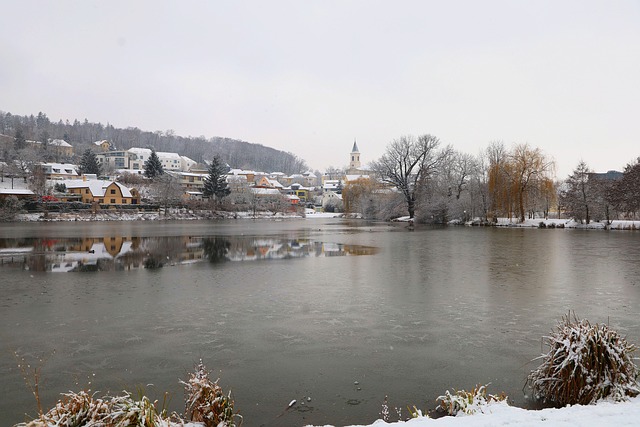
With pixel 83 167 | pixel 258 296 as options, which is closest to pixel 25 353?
pixel 258 296

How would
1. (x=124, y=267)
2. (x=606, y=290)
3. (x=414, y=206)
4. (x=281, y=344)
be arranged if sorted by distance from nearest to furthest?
(x=281, y=344)
(x=606, y=290)
(x=124, y=267)
(x=414, y=206)

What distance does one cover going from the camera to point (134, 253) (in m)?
20.0

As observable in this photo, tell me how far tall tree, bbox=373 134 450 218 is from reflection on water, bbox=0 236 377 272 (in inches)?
1512

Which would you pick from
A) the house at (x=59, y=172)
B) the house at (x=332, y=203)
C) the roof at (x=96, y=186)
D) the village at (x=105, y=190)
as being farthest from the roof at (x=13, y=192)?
the house at (x=332, y=203)

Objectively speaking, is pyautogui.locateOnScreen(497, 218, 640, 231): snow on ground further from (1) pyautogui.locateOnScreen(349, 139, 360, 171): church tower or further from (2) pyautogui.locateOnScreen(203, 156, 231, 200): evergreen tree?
(1) pyautogui.locateOnScreen(349, 139, 360, 171): church tower

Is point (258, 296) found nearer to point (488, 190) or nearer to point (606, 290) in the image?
point (606, 290)

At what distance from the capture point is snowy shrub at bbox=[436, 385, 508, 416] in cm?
451

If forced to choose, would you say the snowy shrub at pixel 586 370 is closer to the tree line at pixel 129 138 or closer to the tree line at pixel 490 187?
the tree line at pixel 490 187

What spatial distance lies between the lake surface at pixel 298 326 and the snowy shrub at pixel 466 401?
23 centimetres

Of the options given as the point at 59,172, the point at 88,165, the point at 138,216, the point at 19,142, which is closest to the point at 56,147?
the point at 19,142

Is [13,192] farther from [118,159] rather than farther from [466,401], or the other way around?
[466,401]

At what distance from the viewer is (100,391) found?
5.27m

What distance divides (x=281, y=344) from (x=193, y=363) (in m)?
1.46

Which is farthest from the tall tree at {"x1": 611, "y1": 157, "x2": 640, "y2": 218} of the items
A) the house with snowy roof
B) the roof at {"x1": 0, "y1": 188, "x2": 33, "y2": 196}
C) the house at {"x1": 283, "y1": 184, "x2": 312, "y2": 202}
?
the house with snowy roof
